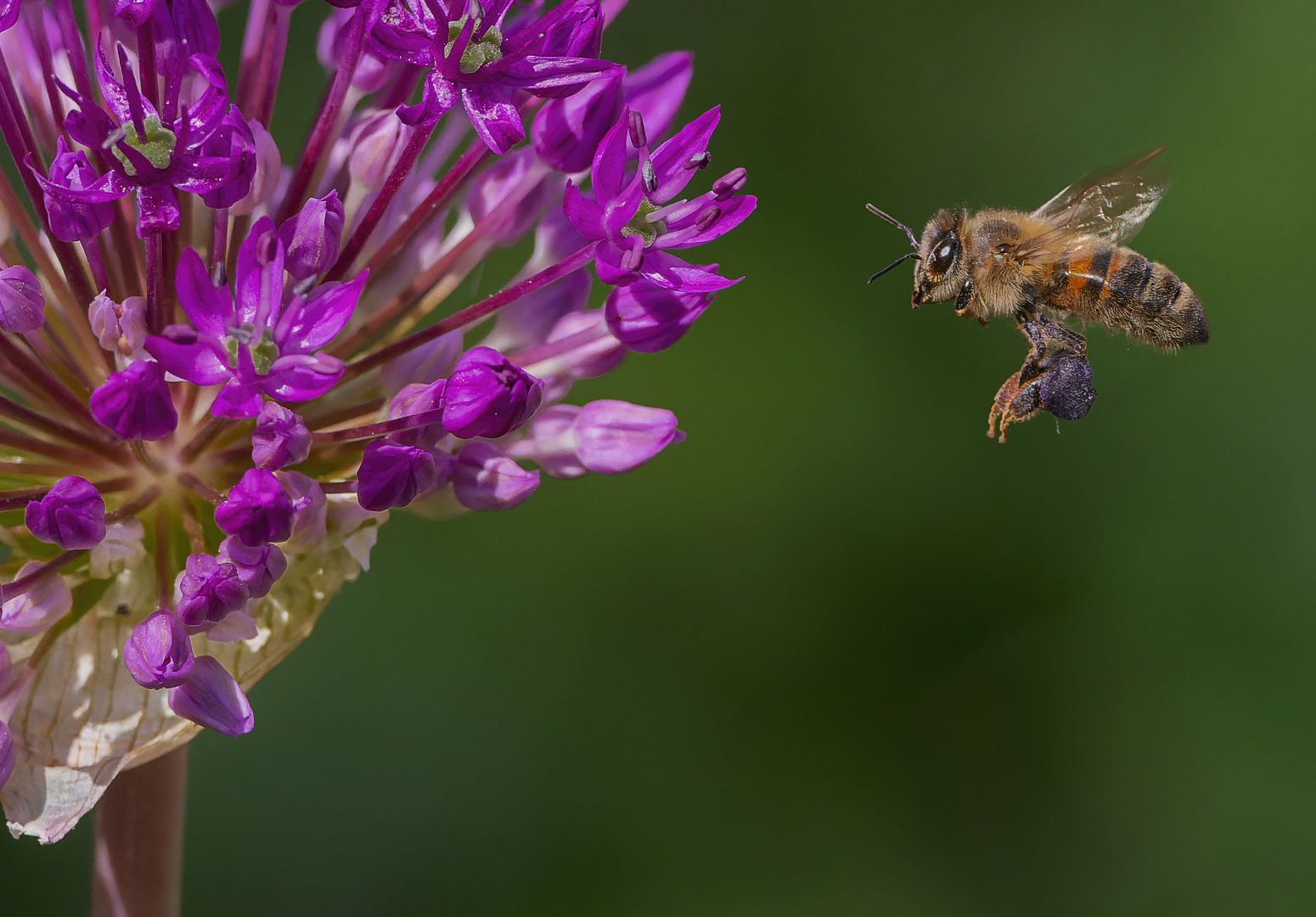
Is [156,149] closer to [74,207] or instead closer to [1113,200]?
[74,207]

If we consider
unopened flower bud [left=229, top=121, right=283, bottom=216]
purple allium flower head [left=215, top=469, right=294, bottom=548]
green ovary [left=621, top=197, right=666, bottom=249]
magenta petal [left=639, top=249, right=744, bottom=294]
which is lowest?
purple allium flower head [left=215, top=469, right=294, bottom=548]

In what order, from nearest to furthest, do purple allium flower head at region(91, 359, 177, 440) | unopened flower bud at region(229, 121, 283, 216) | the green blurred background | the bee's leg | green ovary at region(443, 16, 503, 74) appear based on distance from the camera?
purple allium flower head at region(91, 359, 177, 440)
green ovary at region(443, 16, 503, 74)
unopened flower bud at region(229, 121, 283, 216)
the bee's leg
the green blurred background

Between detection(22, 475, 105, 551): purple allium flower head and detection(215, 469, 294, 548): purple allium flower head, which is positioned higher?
detection(215, 469, 294, 548): purple allium flower head

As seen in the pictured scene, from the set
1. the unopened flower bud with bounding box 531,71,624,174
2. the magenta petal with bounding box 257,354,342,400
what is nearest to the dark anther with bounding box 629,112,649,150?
the unopened flower bud with bounding box 531,71,624,174

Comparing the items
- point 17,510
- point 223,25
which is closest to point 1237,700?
point 17,510

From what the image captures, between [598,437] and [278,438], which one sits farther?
[598,437]

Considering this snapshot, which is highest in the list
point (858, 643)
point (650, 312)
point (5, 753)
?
point (650, 312)

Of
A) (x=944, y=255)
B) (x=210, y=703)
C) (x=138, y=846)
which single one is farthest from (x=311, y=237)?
(x=944, y=255)

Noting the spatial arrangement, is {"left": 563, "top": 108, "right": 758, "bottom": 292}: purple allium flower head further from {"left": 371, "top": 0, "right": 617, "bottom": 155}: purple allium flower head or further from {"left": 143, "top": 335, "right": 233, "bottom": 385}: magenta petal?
{"left": 143, "top": 335, "right": 233, "bottom": 385}: magenta petal
